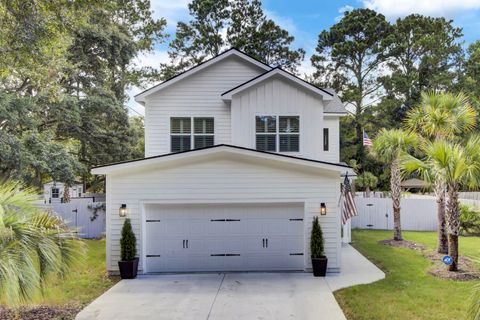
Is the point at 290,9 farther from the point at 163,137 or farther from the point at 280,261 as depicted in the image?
the point at 280,261

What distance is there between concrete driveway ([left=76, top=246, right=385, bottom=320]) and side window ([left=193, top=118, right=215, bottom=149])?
498 centimetres

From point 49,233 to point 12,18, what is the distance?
6848 mm

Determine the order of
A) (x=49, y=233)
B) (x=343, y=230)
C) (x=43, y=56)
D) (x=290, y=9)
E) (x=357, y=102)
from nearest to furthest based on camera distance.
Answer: (x=49, y=233) < (x=43, y=56) < (x=343, y=230) < (x=290, y=9) < (x=357, y=102)

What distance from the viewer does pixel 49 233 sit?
523 centimetres

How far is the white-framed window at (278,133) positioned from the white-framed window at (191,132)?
1.86 m

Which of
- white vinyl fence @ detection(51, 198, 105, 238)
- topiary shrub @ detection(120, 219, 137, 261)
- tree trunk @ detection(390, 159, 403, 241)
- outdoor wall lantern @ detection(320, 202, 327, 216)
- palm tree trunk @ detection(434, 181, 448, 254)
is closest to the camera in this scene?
topiary shrub @ detection(120, 219, 137, 261)

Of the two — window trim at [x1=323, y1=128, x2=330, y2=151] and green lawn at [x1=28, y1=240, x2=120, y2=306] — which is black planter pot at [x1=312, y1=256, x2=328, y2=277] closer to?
green lawn at [x1=28, y1=240, x2=120, y2=306]

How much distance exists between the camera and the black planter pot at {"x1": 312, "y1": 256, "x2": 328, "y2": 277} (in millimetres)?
9555

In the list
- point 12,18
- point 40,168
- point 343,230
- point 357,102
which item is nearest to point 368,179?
point 357,102

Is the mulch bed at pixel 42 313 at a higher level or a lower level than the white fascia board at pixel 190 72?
lower

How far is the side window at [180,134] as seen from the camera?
42.6 ft

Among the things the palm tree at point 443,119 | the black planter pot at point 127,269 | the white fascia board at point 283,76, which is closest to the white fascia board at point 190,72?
the white fascia board at point 283,76

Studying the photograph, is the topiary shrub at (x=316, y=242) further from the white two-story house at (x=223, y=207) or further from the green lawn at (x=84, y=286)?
the green lawn at (x=84, y=286)

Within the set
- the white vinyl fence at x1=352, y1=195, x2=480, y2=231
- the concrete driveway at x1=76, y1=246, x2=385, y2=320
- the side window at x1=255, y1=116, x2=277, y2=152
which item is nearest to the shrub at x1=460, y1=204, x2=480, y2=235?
the white vinyl fence at x1=352, y1=195, x2=480, y2=231
